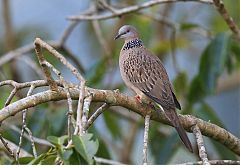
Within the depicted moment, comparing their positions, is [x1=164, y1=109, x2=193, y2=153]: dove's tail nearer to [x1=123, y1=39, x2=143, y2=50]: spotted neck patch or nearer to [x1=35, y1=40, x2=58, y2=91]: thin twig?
[x1=35, y1=40, x2=58, y2=91]: thin twig

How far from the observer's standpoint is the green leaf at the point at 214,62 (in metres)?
3.99

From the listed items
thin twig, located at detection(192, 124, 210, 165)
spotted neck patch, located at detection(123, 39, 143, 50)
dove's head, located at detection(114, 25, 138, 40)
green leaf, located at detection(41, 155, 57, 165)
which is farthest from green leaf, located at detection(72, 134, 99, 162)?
dove's head, located at detection(114, 25, 138, 40)

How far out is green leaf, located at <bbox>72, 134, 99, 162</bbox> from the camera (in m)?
1.86

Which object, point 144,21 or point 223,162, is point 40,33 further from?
point 223,162

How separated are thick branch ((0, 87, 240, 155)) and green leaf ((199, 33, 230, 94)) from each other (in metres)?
1.09

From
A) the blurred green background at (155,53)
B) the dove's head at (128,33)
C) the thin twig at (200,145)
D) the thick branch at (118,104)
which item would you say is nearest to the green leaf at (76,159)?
the thick branch at (118,104)

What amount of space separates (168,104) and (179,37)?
9.41 feet

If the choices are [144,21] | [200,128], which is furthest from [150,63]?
[144,21]

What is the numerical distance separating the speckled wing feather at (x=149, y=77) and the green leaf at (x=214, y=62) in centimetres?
62

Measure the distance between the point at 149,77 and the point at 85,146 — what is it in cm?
145

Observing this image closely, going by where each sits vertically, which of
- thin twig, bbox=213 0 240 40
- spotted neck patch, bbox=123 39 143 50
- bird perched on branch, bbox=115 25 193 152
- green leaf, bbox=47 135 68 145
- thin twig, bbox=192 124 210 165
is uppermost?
thin twig, bbox=213 0 240 40

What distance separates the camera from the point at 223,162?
2.64 m

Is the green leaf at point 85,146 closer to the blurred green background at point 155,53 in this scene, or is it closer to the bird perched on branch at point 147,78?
the blurred green background at point 155,53

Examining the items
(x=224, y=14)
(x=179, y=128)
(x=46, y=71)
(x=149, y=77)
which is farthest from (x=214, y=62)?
(x=46, y=71)
